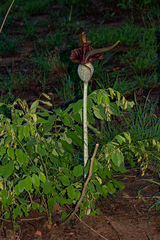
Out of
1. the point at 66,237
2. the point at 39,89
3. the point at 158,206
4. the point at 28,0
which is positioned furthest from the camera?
the point at 28,0

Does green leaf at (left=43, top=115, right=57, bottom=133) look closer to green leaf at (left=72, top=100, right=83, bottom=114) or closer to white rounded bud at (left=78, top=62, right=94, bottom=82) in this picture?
green leaf at (left=72, top=100, right=83, bottom=114)

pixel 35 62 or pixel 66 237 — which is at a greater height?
pixel 35 62

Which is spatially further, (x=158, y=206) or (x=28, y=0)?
(x=28, y=0)

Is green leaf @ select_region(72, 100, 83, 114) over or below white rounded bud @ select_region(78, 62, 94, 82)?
below

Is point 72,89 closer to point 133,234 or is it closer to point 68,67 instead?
point 68,67

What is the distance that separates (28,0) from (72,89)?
5.03 m

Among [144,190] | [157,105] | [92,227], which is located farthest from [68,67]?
[92,227]

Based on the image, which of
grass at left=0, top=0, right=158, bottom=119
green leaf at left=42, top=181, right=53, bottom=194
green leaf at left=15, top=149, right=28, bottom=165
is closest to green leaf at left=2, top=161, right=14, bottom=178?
green leaf at left=15, top=149, right=28, bottom=165

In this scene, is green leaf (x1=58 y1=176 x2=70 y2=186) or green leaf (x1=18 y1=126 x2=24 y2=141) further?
green leaf (x1=58 y1=176 x2=70 y2=186)

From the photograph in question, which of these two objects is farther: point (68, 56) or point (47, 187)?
point (68, 56)

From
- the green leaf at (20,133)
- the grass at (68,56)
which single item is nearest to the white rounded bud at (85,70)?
the green leaf at (20,133)

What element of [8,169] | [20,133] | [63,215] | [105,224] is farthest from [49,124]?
[105,224]

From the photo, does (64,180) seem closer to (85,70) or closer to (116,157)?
(116,157)

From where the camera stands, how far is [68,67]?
13.5 feet
